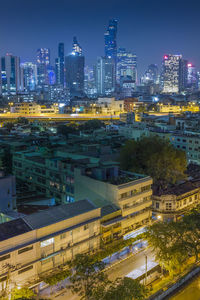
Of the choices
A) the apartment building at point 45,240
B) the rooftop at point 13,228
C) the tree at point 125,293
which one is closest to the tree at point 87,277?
the tree at point 125,293

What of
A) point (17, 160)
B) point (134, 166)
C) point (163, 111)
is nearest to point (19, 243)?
point (134, 166)

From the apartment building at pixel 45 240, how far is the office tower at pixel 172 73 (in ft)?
577

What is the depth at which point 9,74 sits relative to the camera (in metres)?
133

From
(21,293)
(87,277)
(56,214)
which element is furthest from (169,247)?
(21,293)

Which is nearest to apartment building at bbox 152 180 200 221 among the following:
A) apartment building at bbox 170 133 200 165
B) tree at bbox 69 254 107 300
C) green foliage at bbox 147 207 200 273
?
green foliage at bbox 147 207 200 273

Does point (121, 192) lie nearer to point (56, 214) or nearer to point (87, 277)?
point (56, 214)

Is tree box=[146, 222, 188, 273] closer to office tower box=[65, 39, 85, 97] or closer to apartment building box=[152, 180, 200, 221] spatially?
apartment building box=[152, 180, 200, 221]

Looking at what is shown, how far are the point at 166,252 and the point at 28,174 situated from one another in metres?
13.8

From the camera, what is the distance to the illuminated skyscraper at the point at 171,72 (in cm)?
18488

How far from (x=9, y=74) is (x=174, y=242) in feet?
423

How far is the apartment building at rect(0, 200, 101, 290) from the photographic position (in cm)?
1183

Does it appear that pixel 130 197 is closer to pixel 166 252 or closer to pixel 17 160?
pixel 166 252

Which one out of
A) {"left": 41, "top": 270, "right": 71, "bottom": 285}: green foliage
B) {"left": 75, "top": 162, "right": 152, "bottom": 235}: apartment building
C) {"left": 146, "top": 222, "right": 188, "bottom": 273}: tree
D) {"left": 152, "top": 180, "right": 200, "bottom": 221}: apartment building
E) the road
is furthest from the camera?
{"left": 152, "top": 180, "right": 200, "bottom": 221}: apartment building

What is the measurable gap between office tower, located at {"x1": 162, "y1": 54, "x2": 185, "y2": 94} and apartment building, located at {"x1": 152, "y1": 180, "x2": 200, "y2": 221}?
168454mm
